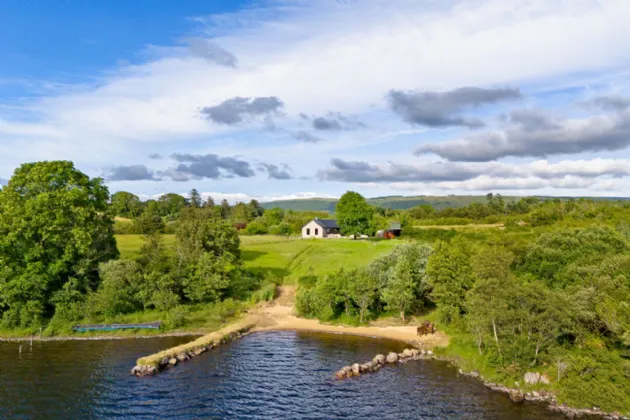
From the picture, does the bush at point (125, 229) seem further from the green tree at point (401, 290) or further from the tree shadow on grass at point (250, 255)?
the green tree at point (401, 290)

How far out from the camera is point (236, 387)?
3759 centimetres

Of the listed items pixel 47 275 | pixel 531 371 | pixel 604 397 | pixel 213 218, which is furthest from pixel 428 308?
pixel 47 275

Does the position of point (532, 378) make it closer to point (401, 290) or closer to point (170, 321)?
point (401, 290)

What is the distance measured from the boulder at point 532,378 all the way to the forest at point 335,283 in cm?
67

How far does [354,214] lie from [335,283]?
70271 millimetres

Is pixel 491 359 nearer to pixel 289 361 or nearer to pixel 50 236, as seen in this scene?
pixel 289 361

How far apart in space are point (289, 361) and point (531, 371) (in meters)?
21.8

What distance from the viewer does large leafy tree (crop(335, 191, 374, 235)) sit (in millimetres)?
127812

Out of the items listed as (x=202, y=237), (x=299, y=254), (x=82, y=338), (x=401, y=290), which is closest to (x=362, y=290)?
(x=401, y=290)

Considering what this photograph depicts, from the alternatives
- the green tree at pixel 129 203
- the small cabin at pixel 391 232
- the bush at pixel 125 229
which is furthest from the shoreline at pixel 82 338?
the green tree at pixel 129 203

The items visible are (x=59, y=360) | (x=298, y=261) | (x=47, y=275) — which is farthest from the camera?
(x=298, y=261)

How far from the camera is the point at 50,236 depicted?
55.3m

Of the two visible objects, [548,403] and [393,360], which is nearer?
[548,403]

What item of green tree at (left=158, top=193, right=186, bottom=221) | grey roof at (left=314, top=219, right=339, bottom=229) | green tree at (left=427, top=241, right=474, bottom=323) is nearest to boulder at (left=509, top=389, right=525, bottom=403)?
green tree at (left=427, top=241, right=474, bottom=323)
